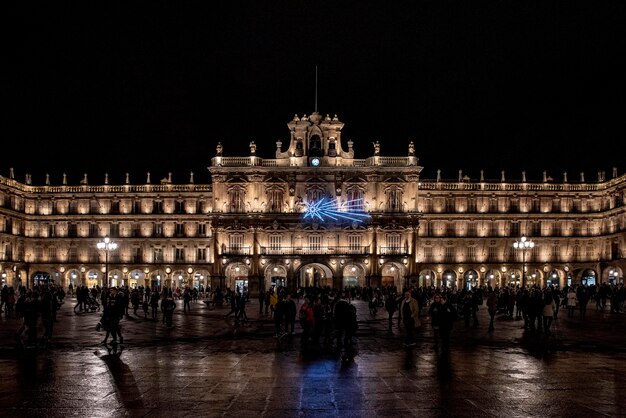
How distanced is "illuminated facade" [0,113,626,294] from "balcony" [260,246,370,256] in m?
0.17

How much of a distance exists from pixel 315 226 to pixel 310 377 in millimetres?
64116

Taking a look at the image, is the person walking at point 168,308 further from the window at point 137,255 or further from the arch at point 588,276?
the arch at point 588,276

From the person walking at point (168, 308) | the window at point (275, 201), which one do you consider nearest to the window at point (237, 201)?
the window at point (275, 201)

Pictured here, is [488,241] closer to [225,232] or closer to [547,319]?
[225,232]

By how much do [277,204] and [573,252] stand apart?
124 ft

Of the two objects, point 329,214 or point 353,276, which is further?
point 353,276

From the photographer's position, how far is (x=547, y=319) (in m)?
28.8

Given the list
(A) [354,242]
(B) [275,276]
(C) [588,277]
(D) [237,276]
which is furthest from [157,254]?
(C) [588,277]

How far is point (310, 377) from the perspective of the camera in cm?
1742

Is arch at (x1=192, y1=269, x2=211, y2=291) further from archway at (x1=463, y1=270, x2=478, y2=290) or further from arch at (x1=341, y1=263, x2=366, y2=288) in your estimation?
archway at (x1=463, y1=270, x2=478, y2=290)

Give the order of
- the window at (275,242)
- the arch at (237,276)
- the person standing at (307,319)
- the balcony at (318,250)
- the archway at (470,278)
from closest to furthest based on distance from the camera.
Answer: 1. the person standing at (307,319)
2. the balcony at (318,250)
3. the window at (275,242)
4. the arch at (237,276)
5. the archway at (470,278)

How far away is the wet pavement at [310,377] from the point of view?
1365 cm

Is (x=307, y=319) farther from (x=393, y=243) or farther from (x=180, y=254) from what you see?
(x=180, y=254)

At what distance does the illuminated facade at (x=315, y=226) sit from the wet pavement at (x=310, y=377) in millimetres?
52583
